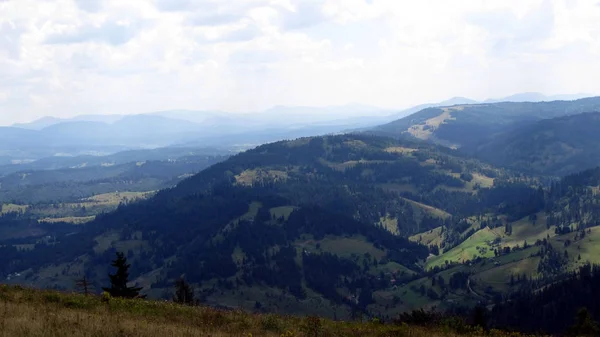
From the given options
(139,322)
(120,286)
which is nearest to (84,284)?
(139,322)

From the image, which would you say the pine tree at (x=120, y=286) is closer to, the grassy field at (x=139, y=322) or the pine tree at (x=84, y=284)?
the pine tree at (x=84, y=284)

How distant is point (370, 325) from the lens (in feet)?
83.0

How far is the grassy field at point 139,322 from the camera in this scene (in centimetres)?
1850

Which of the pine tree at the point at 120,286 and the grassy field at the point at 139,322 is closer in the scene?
the grassy field at the point at 139,322

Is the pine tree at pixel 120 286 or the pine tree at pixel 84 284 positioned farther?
the pine tree at pixel 120 286

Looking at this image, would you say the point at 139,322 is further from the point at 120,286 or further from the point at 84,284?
the point at 120,286

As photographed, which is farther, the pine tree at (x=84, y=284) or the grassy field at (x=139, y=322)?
the pine tree at (x=84, y=284)

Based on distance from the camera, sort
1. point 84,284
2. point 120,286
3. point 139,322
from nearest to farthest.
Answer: point 139,322 < point 84,284 < point 120,286

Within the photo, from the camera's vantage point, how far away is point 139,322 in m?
20.7

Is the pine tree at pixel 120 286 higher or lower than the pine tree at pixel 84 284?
lower

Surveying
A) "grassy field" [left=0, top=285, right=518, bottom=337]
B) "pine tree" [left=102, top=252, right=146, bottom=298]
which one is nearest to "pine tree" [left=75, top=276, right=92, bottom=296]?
"grassy field" [left=0, top=285, right=518, bottom=337]

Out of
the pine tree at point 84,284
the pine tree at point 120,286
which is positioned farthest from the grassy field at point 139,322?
the pine tree at point 120,286

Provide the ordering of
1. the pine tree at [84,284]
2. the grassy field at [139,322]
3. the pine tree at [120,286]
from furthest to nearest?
the pine tree at [120,286] → the pine tree at [84,284] → the grassy field at [139,322]

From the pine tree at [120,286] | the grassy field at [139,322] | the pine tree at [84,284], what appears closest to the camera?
the grassy field at [139,322]
